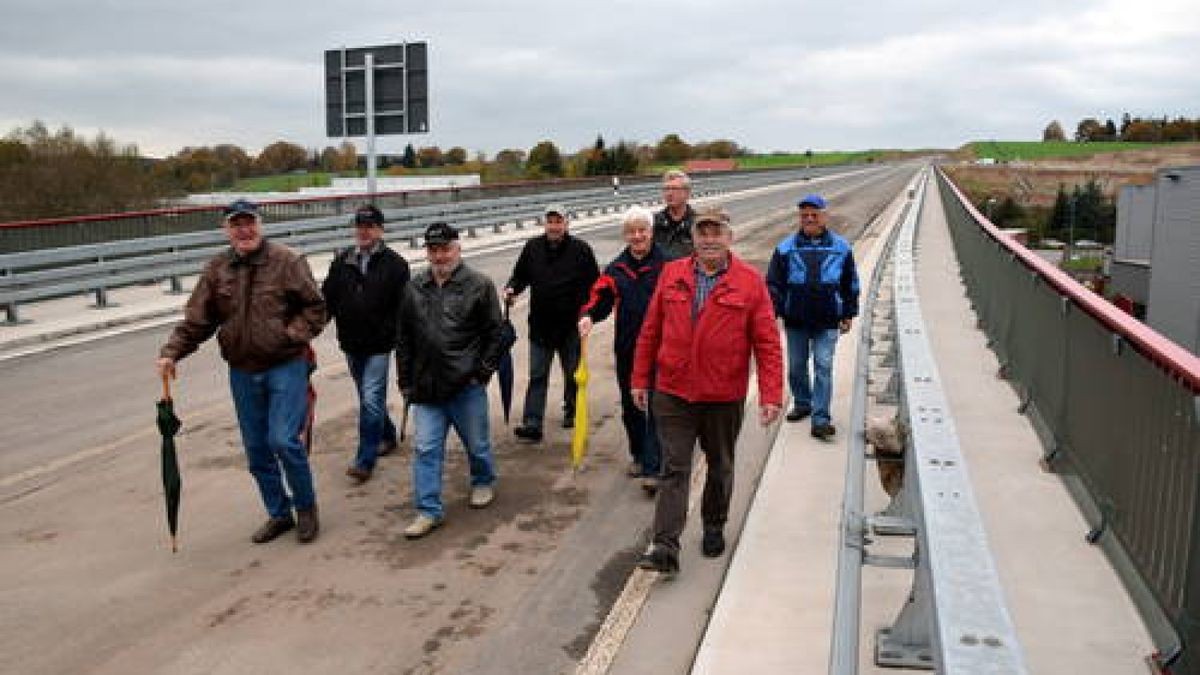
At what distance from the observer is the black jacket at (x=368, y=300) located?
7.04 m

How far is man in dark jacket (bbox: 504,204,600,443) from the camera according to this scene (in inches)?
311

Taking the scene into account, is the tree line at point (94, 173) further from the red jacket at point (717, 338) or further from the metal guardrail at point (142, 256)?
the red jacket at point (717, 338)

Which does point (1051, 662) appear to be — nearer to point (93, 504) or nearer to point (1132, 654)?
point (1132, 654)

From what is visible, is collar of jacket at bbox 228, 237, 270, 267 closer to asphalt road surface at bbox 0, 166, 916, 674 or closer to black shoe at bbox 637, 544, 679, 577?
asphalt road surface at bbox 0, 166, 916, 674

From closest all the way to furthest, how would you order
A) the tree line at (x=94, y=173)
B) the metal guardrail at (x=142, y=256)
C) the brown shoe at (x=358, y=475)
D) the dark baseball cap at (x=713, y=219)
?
the dark baseball cap at (x=713, y=219), the brown shoe at (x=358, y=475), the metal guardrail at (x=142, y=256), the tree line at (x=94, y=173)

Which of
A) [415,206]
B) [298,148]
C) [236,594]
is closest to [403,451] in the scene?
[236,594]

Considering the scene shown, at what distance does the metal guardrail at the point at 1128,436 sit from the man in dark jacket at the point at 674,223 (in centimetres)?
242

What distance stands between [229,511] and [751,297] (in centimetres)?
348

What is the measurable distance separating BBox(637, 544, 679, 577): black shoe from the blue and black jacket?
2783mm

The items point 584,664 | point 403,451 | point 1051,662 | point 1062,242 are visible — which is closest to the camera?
point 1051,662

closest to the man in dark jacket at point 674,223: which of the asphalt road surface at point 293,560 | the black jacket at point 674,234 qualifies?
the black jacket at point 674,234

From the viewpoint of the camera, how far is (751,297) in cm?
538

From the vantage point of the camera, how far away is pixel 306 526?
603 cm

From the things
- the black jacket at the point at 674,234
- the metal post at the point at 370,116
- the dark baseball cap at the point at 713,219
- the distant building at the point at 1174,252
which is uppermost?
the metal post at the point at 370,116
